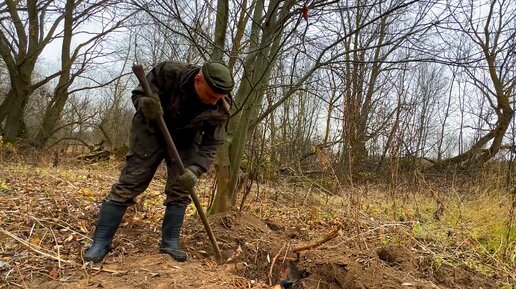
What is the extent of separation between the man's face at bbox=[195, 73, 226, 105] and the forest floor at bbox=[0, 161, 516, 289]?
113cm

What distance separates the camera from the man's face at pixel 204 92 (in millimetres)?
2754

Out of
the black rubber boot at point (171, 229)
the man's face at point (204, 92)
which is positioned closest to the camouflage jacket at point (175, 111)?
the man's face at point (204, 92)

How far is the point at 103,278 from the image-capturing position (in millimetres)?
2627

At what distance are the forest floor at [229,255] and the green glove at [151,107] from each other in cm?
99

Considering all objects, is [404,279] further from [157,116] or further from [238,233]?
[157,116]

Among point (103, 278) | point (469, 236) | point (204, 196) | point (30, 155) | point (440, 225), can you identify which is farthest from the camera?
point (30, 155)

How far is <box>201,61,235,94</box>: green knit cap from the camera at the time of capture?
270cm

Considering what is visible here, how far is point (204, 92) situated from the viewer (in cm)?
279

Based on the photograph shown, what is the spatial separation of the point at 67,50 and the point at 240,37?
37.5 ft

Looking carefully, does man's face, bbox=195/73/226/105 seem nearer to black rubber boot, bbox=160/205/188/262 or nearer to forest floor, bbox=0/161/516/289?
black rubber boot, bbox=160/205/188/262

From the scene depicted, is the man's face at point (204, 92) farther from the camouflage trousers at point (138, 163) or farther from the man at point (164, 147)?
the camouflage trousers at point (138, 163)

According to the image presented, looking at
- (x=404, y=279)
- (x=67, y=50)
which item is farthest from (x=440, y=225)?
(x=67, y=50)

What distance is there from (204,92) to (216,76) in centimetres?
15

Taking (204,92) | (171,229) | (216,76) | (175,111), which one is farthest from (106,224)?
(216,76)
